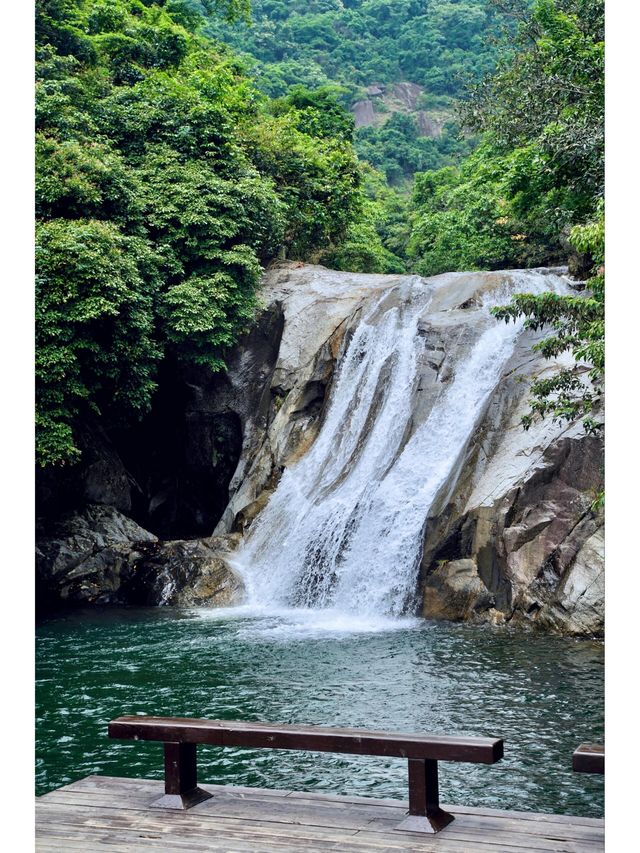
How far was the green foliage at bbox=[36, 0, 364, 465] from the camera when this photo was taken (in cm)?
1628

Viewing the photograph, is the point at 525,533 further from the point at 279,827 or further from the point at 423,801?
the point at 279,827

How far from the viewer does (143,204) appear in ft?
62.1

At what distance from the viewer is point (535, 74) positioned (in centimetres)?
1850

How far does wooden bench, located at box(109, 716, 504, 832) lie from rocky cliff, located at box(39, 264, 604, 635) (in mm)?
8161

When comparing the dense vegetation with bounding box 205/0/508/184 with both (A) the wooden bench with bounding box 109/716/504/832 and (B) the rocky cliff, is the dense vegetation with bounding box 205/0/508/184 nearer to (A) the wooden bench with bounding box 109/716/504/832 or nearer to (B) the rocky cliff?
(B) the rocky cliff

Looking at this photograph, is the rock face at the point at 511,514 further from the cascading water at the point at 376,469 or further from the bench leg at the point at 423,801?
the bench leg at the point at 423,801

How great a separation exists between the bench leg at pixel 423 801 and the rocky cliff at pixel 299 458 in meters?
8.10

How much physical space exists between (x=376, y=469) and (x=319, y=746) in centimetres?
1179

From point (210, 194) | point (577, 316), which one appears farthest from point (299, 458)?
point (577, 316)

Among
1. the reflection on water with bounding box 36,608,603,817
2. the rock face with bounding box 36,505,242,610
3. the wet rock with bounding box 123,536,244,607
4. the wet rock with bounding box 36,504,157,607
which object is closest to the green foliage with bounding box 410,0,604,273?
the reflection on water with bounding box 36,608,603,817
